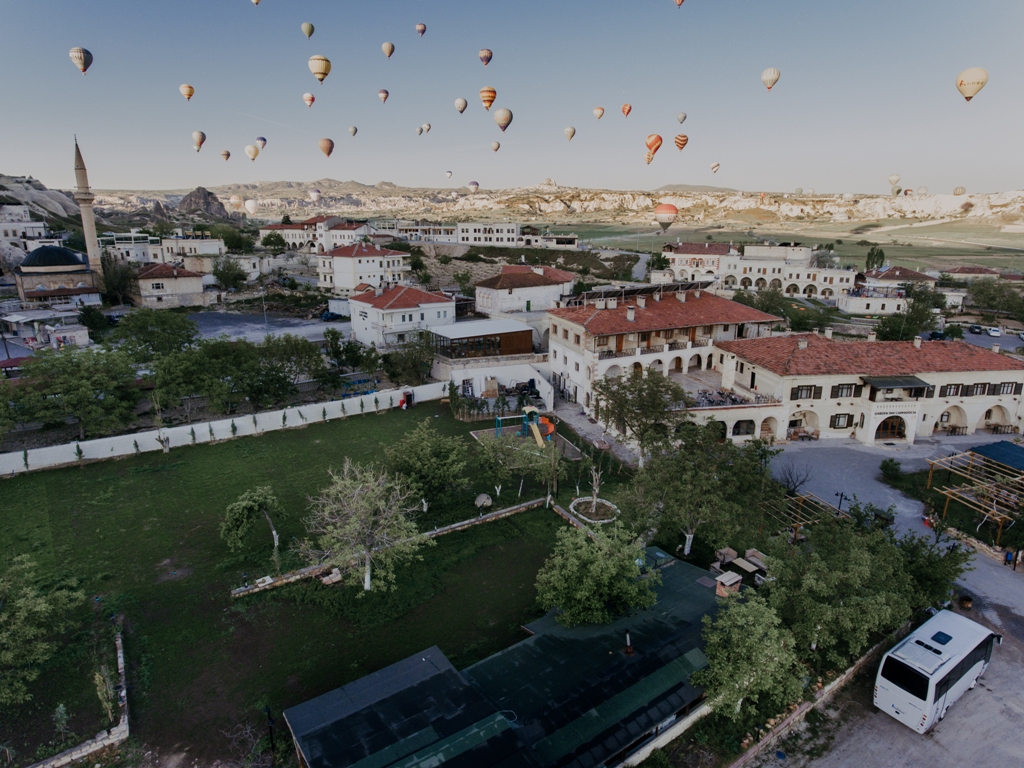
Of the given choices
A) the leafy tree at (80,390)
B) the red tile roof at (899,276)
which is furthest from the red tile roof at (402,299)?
the red tile roof at (899,276)

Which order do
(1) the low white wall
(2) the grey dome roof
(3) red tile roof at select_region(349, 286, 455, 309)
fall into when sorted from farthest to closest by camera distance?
(2) the grey dome roof → (3) red tile roof at select_region(349, 286, 455, 309) → (1) the low white wall

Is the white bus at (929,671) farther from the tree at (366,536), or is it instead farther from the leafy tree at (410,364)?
the leafy tree at (410,364)

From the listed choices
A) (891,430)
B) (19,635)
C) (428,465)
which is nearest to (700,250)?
(891,430)

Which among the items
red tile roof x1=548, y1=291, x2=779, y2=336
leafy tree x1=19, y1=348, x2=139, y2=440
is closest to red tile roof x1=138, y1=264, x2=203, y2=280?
leafy tree x1=19, y1=348, x2=139, y2=440

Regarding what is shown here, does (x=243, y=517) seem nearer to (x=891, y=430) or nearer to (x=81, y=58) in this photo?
(x=891, y=430)

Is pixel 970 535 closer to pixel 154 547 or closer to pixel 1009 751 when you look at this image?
pixel 1009 751

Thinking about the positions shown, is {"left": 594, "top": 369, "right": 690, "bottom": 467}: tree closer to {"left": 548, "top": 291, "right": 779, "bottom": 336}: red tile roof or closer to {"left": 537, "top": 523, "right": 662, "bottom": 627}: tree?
{"left": 548, "top": 291, "right": 779, "bottom": 336}: red tile roof
